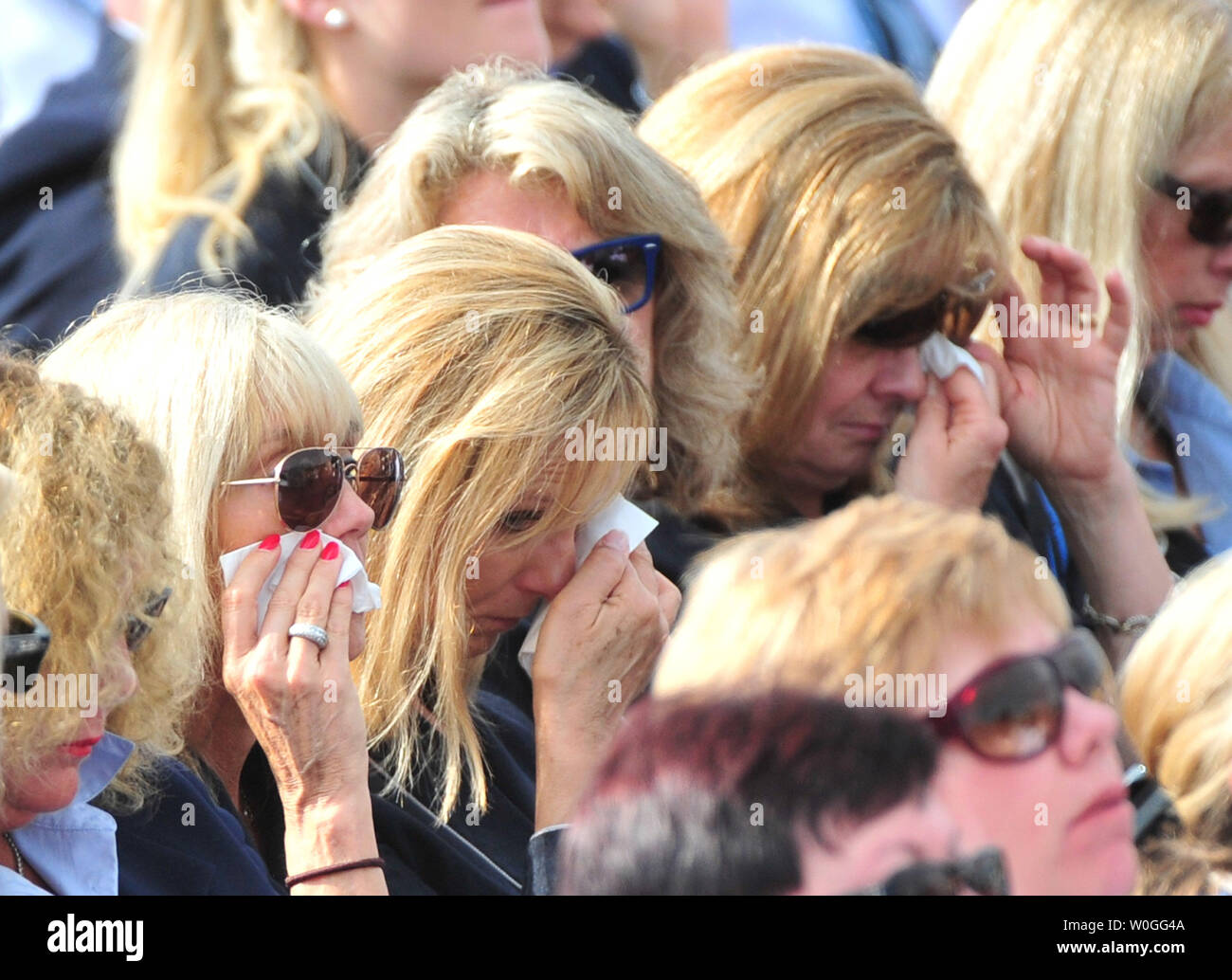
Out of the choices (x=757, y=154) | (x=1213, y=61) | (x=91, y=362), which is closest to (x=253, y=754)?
(x=91, y=362)

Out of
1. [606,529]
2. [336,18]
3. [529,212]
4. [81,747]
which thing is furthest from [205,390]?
[336,18]

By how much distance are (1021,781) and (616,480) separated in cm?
109

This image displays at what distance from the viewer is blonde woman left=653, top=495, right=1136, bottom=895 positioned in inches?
58.1

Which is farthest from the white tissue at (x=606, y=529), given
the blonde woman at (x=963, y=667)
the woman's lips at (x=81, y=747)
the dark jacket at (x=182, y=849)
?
the blonde woman at (x=963, y=667)

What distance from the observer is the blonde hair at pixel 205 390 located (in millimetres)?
2209

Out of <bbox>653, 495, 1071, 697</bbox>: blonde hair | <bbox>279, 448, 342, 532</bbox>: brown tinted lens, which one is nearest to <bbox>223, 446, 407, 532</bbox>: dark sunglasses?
<bbox>279, 448, 342, 532</bbox>: brown tinted lens

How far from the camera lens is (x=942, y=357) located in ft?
→ 10.5

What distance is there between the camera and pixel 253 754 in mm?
2420

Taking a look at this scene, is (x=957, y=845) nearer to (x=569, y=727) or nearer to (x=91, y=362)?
(x=569, y=727)

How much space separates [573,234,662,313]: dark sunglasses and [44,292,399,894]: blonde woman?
640 millimetres

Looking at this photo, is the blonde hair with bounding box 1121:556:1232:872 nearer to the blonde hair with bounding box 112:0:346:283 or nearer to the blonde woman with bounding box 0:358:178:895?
the blonde woman with bounding box 0:358:178:895

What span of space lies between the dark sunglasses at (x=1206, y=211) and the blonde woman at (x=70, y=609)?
2.13m
